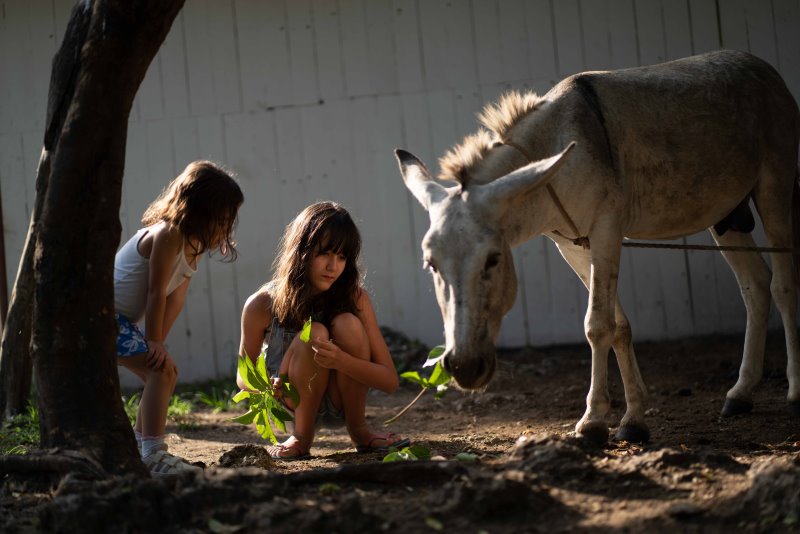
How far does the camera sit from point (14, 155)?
821 cm

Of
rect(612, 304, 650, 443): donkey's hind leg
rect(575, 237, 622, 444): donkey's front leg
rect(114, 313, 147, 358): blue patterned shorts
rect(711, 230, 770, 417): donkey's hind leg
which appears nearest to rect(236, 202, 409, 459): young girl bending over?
rect(114, 313, 147, 358): blue patterned shorts

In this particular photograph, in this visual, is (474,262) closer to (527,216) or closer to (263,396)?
(527,216)

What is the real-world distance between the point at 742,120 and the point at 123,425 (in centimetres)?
353

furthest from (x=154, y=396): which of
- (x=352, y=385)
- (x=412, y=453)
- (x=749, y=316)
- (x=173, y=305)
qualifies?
(x=749, y=316)

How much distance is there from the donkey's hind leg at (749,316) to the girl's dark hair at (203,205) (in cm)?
290

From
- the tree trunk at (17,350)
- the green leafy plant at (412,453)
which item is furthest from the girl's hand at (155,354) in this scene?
the tree trunk at (17,350)

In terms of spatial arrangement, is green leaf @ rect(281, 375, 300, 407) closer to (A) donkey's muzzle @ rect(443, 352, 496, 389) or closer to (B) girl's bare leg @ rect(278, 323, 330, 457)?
(B) girl's bare leg @ rect(278, 323, 330, 457)

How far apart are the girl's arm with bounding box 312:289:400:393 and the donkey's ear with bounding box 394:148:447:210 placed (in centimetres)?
71

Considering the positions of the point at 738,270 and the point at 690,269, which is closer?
the point at 738,270

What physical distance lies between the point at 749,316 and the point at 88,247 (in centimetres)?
378

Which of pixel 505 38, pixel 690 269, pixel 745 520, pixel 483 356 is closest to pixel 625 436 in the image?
pixel 483 356

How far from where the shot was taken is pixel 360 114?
7969 mm

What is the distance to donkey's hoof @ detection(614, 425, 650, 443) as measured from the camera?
428 centimetres

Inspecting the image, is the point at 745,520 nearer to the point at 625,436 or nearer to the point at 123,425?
the point at 625,436
